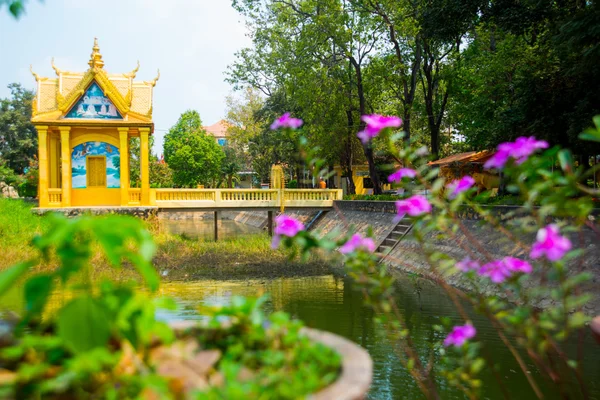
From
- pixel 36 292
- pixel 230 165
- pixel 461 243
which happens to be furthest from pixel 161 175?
pixel 36 292

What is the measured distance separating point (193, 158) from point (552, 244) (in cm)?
4525

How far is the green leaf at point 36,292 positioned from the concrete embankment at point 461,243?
1607mm

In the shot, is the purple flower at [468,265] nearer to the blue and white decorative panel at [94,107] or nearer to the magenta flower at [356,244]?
the magenta flower at [356,244]

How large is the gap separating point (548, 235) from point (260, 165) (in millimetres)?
40256

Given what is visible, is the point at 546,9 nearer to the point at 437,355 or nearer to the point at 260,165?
the point at 437,355

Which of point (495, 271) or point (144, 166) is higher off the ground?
point (144, 166)

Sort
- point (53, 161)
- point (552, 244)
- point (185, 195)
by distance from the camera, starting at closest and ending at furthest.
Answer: point (552, 244), point (53, 161), point (185, 195)

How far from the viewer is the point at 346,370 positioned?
1.83 meters

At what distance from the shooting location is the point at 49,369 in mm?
1623

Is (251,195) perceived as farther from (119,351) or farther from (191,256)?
(119,351)

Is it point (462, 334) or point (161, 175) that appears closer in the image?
point (462, 334)

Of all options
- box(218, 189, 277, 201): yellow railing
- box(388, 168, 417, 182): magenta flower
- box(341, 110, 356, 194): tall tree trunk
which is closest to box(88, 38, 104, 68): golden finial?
box(218, 189, 277, 201): yellow railing

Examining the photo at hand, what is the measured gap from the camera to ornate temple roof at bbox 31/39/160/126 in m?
19.9

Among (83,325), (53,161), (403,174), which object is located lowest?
(83,325)
